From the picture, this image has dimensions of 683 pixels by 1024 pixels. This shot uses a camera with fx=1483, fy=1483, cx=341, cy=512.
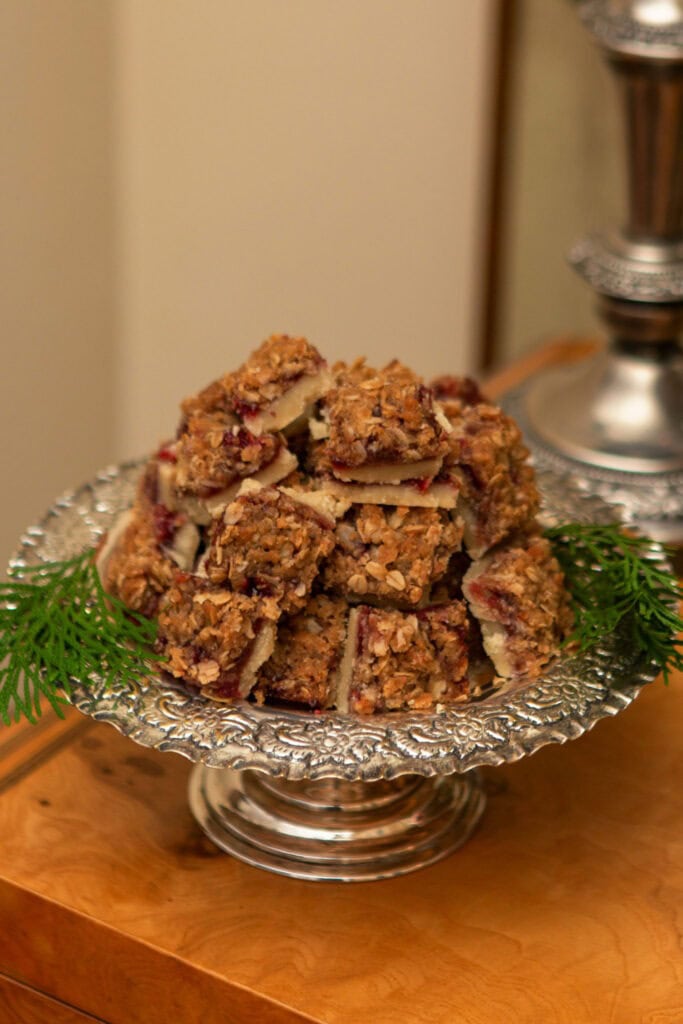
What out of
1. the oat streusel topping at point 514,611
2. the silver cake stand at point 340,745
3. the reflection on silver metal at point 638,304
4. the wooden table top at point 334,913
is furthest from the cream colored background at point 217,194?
the oat streusel topping at point 514,611

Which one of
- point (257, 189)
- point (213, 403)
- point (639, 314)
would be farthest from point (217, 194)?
point (213, 403)

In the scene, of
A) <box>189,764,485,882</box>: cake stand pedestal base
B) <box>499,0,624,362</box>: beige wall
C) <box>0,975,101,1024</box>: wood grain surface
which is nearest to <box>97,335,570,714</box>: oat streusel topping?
<box>189,764,485,882</box>: cake stand pedestal base

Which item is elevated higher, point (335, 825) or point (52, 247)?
point (52, 247)

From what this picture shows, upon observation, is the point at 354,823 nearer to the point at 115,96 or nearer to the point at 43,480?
the point at 43,480

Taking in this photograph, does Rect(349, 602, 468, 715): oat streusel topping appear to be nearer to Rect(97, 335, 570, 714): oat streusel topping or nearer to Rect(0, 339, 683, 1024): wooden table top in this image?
Rect(97, 335, 570, 714): oat streusel topping

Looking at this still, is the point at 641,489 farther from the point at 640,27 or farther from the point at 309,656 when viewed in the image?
the point at 309,656
